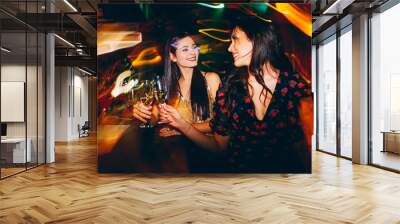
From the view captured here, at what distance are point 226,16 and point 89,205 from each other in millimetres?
4161

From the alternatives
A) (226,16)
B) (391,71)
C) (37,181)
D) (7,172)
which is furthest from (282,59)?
(7,172)

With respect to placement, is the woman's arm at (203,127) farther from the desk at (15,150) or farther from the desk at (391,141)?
the desk at (391,141)

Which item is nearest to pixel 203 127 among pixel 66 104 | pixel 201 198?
pixel 201 198

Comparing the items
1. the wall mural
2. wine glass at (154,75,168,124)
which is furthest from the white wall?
wine glass at (154,75,168,124)

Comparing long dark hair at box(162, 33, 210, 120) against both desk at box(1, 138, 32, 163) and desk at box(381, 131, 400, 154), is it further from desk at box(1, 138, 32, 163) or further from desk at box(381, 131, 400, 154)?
desk at box(381, 131, 400, 154)

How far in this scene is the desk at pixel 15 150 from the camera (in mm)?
7367

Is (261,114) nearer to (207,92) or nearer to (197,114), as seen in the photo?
(207,92)

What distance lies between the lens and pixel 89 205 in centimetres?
471

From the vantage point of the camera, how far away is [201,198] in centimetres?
508

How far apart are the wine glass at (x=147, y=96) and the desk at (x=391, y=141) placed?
5.13 meters

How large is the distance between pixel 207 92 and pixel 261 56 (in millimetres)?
1185

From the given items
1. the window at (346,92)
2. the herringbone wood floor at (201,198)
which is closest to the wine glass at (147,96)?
the herringbone wood floor at (201,198)

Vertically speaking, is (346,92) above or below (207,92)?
above

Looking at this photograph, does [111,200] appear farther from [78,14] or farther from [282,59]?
[78,14]
